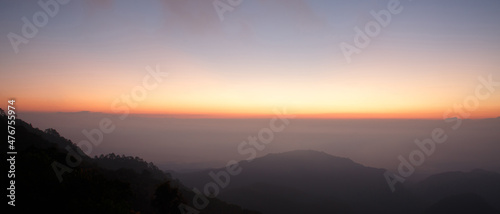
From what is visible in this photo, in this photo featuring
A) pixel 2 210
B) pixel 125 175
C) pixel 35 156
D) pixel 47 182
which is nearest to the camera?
pixel 2 210

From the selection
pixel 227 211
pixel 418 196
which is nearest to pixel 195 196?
pixel 227 211

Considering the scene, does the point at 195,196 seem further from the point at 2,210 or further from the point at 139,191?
the point at 2,210

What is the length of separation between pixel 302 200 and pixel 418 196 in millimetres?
126548

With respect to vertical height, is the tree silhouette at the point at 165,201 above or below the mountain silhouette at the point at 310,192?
above

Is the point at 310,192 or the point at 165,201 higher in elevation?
the point at 165,201

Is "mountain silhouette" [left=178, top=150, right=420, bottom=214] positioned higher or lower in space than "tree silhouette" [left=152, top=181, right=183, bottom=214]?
lower

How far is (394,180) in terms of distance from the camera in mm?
199250

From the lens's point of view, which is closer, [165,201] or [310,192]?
[165,201]

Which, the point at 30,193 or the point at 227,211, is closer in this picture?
the point at 30,193

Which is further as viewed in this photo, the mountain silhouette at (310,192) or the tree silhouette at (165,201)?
the mountain silhouette at (310,192)

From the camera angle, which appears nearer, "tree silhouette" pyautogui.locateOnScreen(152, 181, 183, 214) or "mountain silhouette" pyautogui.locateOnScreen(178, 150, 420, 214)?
"tree silhouette" pyautogui.locateOnScreen(152, 181, 183, 214)

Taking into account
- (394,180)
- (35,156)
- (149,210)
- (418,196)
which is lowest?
(418,196)

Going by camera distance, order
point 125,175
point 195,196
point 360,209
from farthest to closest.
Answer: point 360,209 < point 195,196 < point 125,175

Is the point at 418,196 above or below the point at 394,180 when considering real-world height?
below
